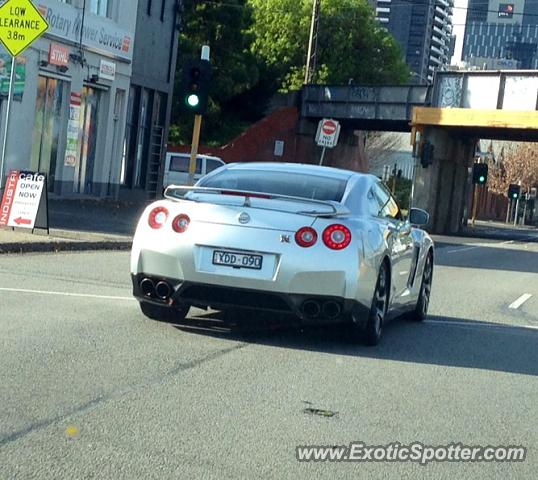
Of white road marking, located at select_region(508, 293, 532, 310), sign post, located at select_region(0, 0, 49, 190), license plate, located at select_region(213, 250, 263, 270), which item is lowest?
white road marking, located at select_region(508, 293, 532, 310)

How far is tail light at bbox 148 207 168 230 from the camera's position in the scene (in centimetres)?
948

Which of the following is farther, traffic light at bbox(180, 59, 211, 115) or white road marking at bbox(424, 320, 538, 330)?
traffic light at bbox(180, 59, 211, 115)

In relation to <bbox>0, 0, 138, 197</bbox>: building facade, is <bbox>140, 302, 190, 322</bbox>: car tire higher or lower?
lower

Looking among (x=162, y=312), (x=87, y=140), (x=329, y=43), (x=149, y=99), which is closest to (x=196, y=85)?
(x=87, y=140)

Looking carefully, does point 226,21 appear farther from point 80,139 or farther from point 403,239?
point 403,239

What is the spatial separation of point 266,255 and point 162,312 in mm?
1418

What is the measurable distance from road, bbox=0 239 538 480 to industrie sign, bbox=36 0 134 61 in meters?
16.6

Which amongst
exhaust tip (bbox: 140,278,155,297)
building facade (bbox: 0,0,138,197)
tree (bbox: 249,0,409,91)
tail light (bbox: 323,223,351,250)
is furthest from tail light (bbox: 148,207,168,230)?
tree (bbox: 249,0,409,91)

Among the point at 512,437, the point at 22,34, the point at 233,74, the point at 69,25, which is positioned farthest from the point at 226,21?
the point at 512,437

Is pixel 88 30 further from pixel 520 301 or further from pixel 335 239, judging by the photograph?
pixel 335 239

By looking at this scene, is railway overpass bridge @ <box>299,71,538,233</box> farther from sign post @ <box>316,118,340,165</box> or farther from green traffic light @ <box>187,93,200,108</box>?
green traffic light @ <box>187,93,200,108</box>

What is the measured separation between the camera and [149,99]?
118 feet

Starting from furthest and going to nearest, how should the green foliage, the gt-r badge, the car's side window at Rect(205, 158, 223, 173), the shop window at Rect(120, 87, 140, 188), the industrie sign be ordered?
the green foliage, the car's side window at Rect(205, 158, 223, 173), the shop window at Rect(120, 87, 140, 188), the industrie sign, the gt-r badge

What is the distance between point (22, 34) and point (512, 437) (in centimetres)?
1253
